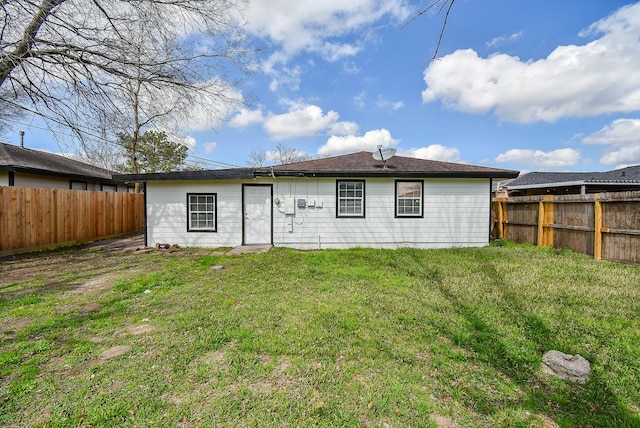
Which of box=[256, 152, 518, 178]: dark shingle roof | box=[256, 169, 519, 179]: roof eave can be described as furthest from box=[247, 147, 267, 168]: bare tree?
box=[256, 169, 519, 179]: roof eave

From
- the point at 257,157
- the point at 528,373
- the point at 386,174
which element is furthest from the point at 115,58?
the point at 257,157

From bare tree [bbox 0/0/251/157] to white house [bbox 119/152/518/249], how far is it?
2288 mm

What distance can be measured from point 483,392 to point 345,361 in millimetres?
1097

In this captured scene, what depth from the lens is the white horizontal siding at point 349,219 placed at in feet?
28.6

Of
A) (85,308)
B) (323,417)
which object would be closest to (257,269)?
(85,308)

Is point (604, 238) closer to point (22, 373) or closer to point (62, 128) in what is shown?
point (22, 373)

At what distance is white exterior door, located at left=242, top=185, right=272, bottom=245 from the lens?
886 cm

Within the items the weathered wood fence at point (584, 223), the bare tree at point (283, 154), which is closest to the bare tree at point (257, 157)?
the bare tree at point (283, 154)

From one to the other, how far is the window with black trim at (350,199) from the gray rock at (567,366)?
6460 millimetres

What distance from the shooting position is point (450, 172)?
27.3ft

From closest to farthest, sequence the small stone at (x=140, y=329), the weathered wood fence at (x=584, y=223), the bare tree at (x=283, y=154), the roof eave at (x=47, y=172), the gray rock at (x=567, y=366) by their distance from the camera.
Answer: the gray rock at (x=567, y=366) → the small stone at (x=140, y=329) → the weathered wood fence at (x=584, y=223) → the roof eave at (x=47, y=172) → the bare tree at (x=283, y=154)

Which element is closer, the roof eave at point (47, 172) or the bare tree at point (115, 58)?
the bare tree at point (115, 58)

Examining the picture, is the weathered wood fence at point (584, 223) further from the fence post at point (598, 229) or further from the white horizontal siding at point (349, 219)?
the white horizontal siding at point (349, 219)

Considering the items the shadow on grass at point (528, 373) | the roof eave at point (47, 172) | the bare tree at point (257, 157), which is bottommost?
the shadow on grass at point (528, 373)
